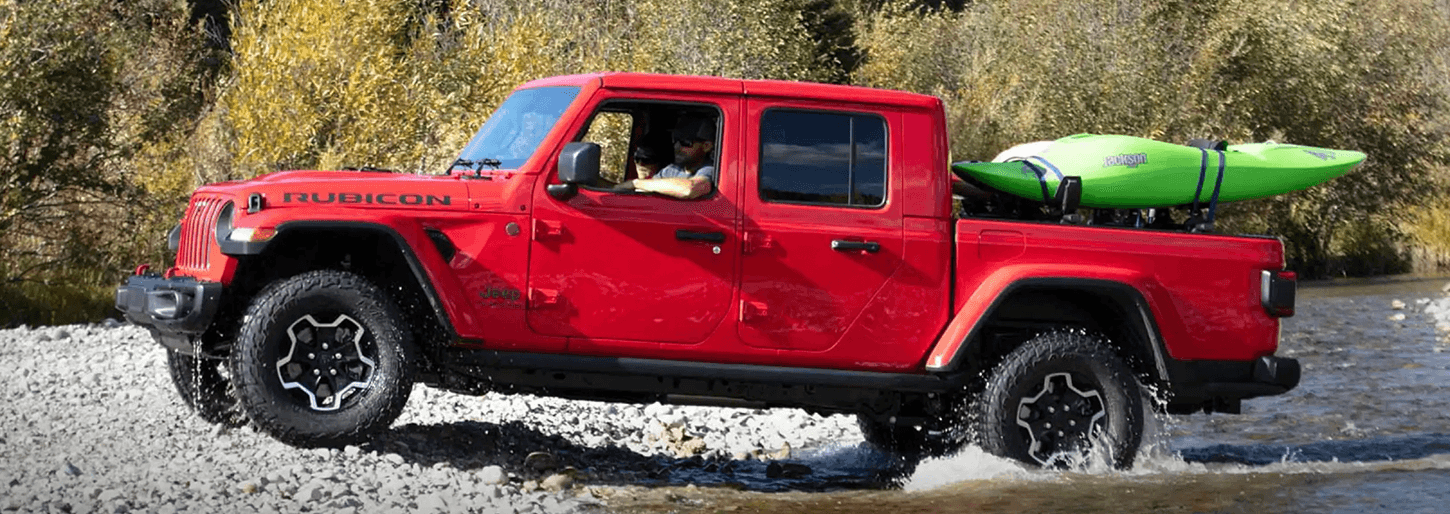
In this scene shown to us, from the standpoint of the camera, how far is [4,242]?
678 inches

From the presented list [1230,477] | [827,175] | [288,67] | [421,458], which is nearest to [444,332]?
[421,458]

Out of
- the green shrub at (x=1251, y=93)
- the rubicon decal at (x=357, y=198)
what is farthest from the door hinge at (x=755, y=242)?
the green shrub at (x=1251, y=93)

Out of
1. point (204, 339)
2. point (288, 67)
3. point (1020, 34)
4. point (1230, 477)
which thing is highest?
point (1020, 34)

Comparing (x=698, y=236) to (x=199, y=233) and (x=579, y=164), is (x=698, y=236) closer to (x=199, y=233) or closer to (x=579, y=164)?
(x=579, y=164)

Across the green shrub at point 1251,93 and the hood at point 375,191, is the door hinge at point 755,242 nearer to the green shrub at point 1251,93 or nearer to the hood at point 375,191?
the hood at point 375,191

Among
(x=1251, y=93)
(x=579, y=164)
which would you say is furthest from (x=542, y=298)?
(x=1251, y=93)

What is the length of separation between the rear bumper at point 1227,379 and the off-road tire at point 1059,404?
0.23 metres

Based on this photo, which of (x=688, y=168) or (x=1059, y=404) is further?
(x=1059, y=404)

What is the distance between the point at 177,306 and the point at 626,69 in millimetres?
18936

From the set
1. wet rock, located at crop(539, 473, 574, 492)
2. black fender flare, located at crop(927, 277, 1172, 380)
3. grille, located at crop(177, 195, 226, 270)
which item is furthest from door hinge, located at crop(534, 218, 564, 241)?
black fender flare, located at crop(927, 277, 1172, 380)

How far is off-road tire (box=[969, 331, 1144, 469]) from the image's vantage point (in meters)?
7.82

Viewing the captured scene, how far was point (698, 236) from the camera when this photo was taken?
7.27 metres

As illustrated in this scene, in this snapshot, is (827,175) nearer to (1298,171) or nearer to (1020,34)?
(1298,171)

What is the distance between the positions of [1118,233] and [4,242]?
43.5 feet
